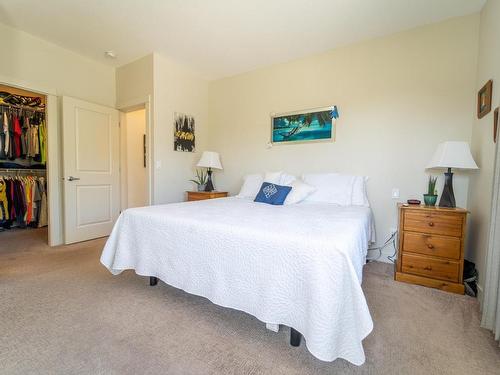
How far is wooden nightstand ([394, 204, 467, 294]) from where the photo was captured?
1.97 m

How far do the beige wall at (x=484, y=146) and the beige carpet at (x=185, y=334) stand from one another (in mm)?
538

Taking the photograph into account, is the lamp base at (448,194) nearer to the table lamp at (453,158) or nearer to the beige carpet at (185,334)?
the table lamp at (453,158)

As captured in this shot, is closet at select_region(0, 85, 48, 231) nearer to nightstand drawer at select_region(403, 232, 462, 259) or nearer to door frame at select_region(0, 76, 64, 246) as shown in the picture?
door frame at select_region(0, 76, 64, 246)

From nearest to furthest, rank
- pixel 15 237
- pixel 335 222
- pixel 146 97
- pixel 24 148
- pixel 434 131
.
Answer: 1. pixel 335 222
2. pixel 434 131
3. pixel 146 97
4. pixel 15 237
5. pixel 24 148

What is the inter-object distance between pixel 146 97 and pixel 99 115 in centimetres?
82

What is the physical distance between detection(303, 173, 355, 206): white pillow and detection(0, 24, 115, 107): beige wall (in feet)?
11.1

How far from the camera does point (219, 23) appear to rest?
2576 millimetres

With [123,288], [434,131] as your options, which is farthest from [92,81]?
[434,131]

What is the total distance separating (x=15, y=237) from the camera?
357 cm

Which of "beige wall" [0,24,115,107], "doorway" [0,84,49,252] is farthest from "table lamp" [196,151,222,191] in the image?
"doorway" [0,84,49,252]

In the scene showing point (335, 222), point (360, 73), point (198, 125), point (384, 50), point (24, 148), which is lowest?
point (335, 222)

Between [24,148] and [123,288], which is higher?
[24,148]

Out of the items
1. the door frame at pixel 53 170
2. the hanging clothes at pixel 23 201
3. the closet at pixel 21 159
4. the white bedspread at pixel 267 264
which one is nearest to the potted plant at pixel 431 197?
the white bedspread at pixel 267 264

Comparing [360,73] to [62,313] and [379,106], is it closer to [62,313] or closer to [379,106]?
[379,106]
